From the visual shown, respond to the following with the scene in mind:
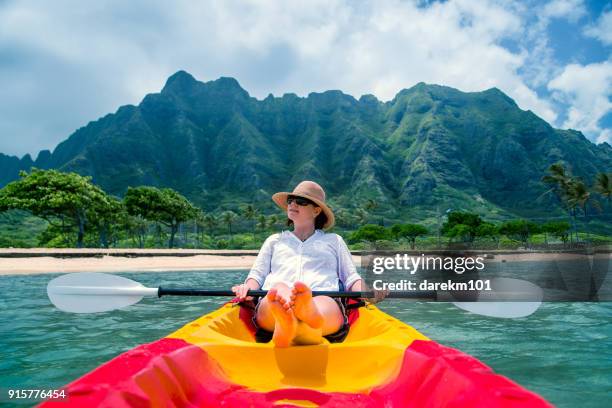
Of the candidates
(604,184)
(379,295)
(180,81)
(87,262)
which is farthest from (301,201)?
(180,81)

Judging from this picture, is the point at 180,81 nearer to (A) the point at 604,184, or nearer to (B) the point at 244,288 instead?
(A) the point at 604,184

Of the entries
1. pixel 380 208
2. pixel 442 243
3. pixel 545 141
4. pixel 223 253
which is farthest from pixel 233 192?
pixel 545 141

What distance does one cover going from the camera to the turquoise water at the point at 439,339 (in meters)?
4.28

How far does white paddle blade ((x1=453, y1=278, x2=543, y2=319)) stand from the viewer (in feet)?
11.3

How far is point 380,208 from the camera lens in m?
108

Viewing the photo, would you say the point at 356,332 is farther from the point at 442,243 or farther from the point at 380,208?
the point at 380,208

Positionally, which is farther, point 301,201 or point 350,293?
point 301,201

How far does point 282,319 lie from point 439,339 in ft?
14.9

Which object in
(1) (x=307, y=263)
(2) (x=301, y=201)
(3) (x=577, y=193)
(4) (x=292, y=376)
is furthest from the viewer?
(3) (x=577, y=193)

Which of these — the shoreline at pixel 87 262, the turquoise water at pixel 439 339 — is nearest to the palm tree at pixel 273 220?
the shoreline at pixel 87 262

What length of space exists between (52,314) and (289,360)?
7.68 m

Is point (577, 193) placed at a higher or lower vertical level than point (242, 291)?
higher

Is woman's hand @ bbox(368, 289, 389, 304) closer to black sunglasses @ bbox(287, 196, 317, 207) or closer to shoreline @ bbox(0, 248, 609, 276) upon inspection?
black sunglasses @ bbox(287, 196, 317, 207)

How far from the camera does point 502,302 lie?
3.49 m
